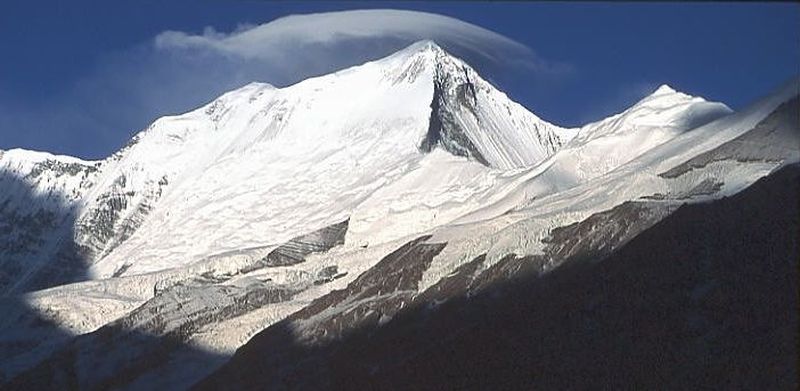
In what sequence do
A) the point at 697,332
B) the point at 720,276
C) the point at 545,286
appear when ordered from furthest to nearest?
1. the point at 545,286
2. the point at 720,276
3. the point at 697,332

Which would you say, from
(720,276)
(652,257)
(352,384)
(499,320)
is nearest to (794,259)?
(720,276)

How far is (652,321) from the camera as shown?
166 m

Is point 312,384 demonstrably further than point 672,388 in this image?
Yes

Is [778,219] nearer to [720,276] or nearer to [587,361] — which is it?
[720,276]

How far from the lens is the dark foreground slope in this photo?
150 meters

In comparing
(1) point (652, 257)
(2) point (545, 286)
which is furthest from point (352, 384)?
(1) point (652, 257)

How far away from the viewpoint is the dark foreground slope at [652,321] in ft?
494

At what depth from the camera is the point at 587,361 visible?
163375mm

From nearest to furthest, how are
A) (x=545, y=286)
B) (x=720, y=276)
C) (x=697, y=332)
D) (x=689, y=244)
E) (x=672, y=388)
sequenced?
(x=672, y=388) < (x=697, y=332) < (x=720, y=276) < (x=689, y=244) < (x=545, y=286)

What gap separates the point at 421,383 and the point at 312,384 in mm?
26608

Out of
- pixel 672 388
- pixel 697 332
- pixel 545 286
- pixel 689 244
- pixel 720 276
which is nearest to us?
pixel 672 388

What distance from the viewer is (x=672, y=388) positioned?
14588cm

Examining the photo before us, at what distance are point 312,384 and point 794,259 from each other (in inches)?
2613

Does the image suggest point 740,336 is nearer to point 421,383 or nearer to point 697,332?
point 697,332
